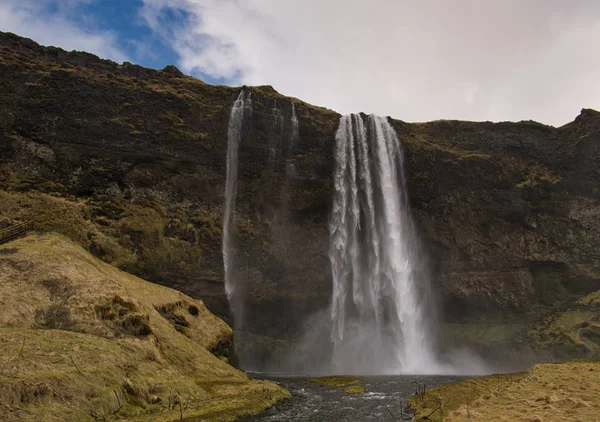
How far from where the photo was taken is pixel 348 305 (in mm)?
57844

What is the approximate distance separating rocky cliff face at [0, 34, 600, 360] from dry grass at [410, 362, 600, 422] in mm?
33524

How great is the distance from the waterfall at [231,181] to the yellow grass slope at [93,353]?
17777mm

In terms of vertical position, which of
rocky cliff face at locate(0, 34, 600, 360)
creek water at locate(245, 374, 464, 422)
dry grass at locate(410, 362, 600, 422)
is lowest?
creek water at locate(245, 374, 464, 422)

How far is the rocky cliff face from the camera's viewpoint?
1922 inches

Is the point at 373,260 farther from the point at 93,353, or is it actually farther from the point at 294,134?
the point at 93,353

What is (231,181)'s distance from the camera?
5794 cm

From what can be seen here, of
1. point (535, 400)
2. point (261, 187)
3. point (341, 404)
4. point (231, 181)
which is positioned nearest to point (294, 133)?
point (261, 187)

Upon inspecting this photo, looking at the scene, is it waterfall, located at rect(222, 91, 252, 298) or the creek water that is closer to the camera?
the creek water

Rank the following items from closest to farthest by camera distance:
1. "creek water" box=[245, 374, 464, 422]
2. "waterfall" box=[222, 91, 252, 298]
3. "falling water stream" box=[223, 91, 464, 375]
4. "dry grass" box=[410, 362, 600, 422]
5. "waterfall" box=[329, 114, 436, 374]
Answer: "dry grass" box=[410, 362, 600, 422]
"creek water" box=[245, 374, 464, 422]
"falling water stream" box=[223, 91, 464, 375]
"waterfall" box=[222, 91, 252, 298]
"waterfall" box=[329, 114, 436, 374]

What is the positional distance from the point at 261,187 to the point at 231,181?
4.20 metres

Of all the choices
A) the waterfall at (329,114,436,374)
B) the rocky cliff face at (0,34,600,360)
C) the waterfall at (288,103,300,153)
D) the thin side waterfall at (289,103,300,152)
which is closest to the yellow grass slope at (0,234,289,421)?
the rocky cliff face at (0,34,600,360)

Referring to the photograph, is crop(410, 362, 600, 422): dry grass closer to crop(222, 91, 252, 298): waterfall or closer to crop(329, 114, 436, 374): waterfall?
crop(329, 114, 436, 374): waterfall

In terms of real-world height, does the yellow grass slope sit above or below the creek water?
above

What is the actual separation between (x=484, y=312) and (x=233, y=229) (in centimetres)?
3862
